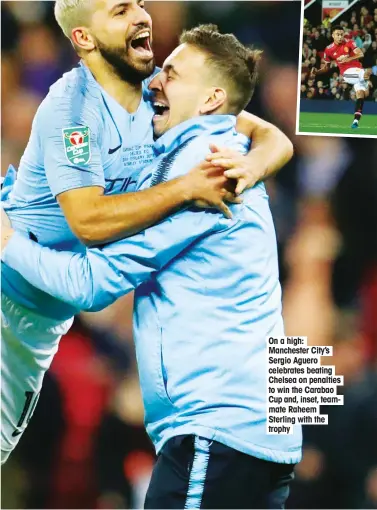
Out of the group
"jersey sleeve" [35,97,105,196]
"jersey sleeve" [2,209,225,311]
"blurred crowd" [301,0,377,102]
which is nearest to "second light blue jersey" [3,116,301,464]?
"jersey sleeve" [2,209,225,311]

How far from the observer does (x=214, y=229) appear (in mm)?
1516

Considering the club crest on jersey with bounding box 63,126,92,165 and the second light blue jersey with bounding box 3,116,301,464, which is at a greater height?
the club crest on jersey with bounding box 63,126,92,165

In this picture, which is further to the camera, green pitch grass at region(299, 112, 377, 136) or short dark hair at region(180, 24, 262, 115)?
green pitch grass at region(299, 112, 377, 136)

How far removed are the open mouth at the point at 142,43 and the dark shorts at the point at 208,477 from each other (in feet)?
2.79

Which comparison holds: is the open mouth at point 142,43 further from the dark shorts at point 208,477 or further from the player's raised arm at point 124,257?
the dark shorts at point 208,477

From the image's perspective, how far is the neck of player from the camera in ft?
5.17

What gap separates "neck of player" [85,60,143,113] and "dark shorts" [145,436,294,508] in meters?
0.74

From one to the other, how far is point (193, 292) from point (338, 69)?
0.62m

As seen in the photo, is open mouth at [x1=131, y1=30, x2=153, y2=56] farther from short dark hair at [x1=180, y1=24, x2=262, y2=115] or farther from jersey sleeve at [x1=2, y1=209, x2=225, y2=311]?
jersey sleeve at [x1=2, y1=209, x2=225, y2=311]

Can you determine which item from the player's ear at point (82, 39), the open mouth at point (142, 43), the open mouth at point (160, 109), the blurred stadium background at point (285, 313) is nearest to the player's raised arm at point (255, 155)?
the blurred stadium background at point (285, 313)

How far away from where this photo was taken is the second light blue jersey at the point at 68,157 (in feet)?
4.98

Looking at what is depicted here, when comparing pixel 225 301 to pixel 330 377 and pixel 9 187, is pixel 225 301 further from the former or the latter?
pixel 9 187

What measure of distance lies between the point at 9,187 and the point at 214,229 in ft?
1.66

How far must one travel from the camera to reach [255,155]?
156cm
